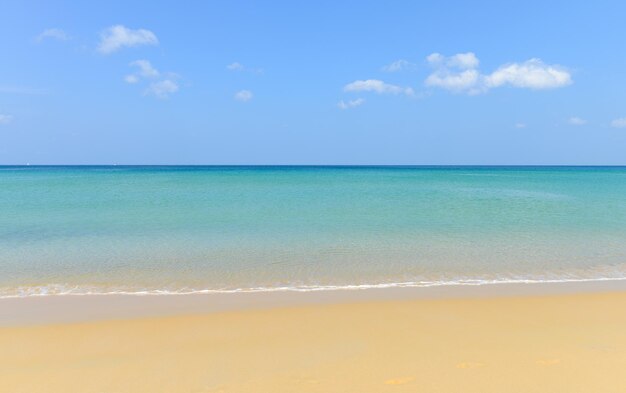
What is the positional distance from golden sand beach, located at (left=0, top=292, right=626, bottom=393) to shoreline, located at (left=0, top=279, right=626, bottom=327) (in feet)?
0.71

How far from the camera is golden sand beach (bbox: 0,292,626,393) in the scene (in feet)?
11.5

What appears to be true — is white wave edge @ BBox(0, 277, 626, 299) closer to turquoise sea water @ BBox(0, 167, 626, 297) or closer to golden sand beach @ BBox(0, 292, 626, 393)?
turquoise sea water @ BBox(0, 167, 626, 297)

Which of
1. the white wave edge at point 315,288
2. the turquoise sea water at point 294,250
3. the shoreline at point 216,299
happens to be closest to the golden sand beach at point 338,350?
the shoreline at point 216,299

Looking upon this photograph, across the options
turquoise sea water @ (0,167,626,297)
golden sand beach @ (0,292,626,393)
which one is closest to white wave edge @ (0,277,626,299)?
turquoise sea water @ (0,167,626,297)

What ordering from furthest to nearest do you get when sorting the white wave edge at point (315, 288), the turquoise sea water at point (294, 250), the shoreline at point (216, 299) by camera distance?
the turquoise sea water at point (294, 250) → the white wave edge at point (315, 288) → the shoreline at point (216, 299)

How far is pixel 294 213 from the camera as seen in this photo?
15453 millimetres

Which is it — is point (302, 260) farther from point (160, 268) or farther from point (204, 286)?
point (160, 268)

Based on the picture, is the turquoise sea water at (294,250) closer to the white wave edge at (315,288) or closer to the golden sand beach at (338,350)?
the white wave edge at (315,288)

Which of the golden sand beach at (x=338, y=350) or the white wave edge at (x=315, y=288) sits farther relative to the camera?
→ the white wave edge at (x=315, y=288)

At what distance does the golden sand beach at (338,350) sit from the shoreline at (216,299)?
0.22m

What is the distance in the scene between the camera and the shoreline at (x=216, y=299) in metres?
5.32

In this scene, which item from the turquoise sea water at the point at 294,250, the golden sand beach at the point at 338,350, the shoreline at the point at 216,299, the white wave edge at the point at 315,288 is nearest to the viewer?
the golden sand beach at the point at 338,350

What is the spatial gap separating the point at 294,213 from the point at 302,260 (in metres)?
7.33

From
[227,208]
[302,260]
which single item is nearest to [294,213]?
[227,208]
